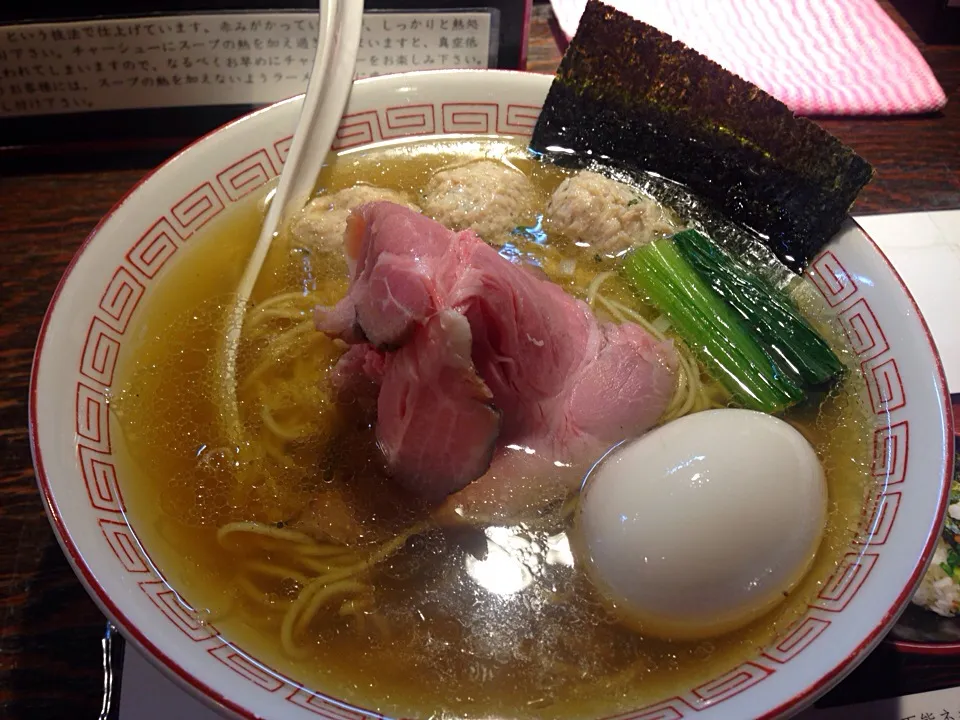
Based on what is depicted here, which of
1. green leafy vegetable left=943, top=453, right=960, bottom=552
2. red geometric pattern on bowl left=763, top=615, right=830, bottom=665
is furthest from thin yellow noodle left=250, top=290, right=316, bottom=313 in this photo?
green leafy vegetable left=943, top=453, right=960, bottom=552

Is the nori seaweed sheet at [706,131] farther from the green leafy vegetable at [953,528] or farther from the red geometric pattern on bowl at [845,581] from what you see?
the red geometric pattern on bowl at [845,581]

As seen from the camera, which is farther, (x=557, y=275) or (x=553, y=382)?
(x=557, y=275)

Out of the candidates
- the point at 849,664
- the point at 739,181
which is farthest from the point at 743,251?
the point at 849,664

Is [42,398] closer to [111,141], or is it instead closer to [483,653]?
[483,653]

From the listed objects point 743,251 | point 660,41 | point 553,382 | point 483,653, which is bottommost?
point 483,653

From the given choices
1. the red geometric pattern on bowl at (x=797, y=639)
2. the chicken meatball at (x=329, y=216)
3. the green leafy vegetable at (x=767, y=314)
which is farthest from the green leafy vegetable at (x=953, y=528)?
the chicken meatball at (x=329, y=216)

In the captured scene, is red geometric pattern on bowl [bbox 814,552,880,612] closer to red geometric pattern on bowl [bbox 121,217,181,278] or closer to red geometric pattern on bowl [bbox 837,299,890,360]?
red geometric pattern on bowl [bbox 837,299,890,360]

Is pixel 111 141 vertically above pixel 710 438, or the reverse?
pixel 111 141
